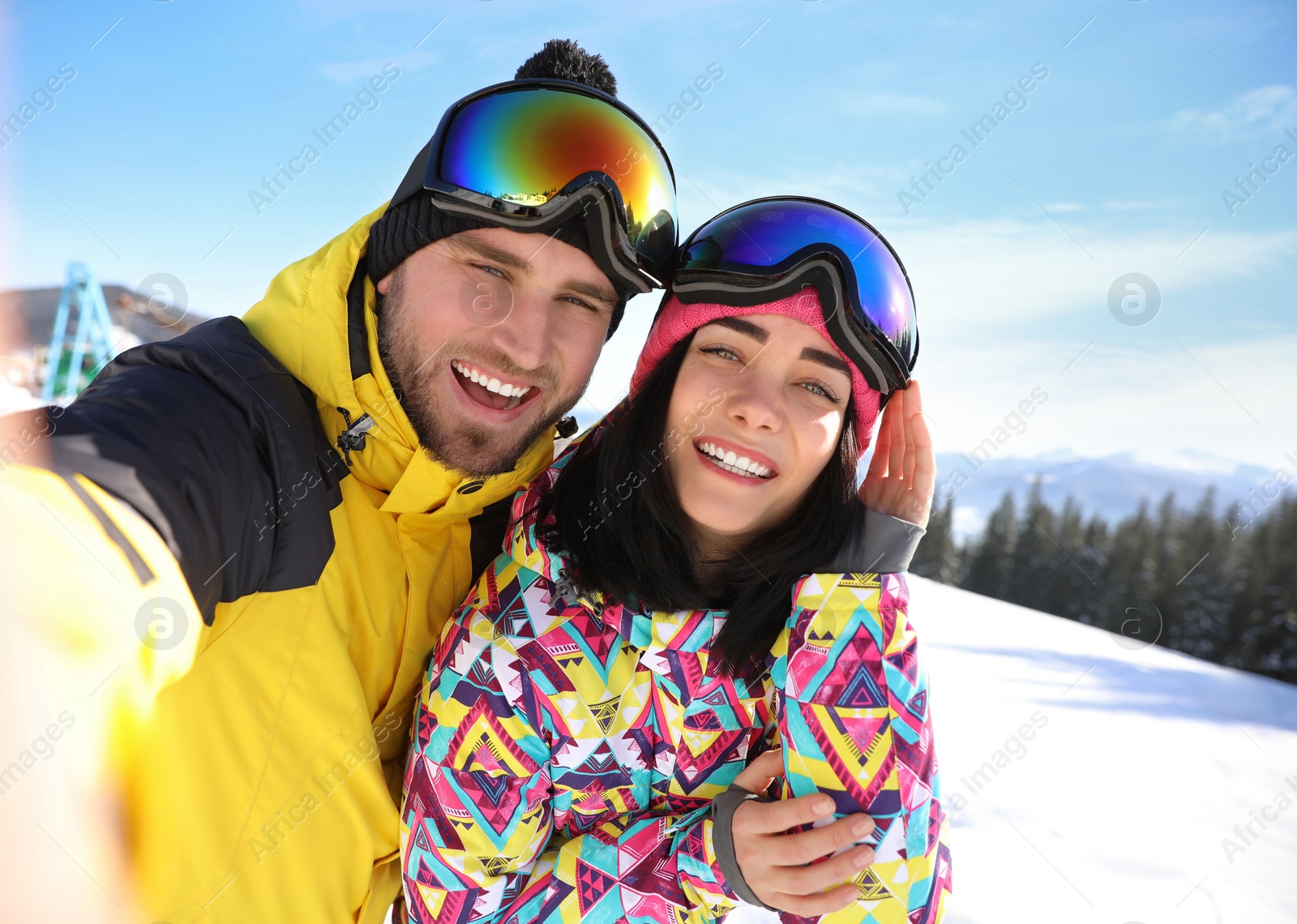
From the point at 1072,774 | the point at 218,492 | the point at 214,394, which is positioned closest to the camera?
the point at 218,492

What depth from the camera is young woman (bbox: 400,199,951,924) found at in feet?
5.93

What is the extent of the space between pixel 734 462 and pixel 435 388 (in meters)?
0.82

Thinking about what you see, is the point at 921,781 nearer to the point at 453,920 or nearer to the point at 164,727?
the point at 453,920

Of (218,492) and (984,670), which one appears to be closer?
(218,492)

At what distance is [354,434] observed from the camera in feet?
6.09

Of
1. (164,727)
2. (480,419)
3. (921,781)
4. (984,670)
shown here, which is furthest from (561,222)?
(984,670)

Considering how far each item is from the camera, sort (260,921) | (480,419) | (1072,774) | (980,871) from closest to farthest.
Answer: (260,921) → (480,419) → (980,871) → (1072,774)

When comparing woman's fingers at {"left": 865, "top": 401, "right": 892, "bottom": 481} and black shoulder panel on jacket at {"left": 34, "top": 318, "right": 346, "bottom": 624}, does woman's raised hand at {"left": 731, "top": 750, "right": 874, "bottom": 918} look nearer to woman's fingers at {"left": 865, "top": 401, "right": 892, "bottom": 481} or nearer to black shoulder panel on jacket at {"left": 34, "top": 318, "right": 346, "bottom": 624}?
woman's fingers at {"left": 865, "top": 401, "right": 892, "bottom": 481}

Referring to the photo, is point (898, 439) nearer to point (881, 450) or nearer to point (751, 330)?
point (881, 450)

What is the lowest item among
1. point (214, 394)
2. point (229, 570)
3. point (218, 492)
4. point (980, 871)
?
point (980, 871)

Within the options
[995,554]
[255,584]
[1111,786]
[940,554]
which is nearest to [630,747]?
[255,584]

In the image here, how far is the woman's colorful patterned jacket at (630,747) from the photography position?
5.91 feet

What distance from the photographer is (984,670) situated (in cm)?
546

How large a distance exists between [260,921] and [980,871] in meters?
2.48
